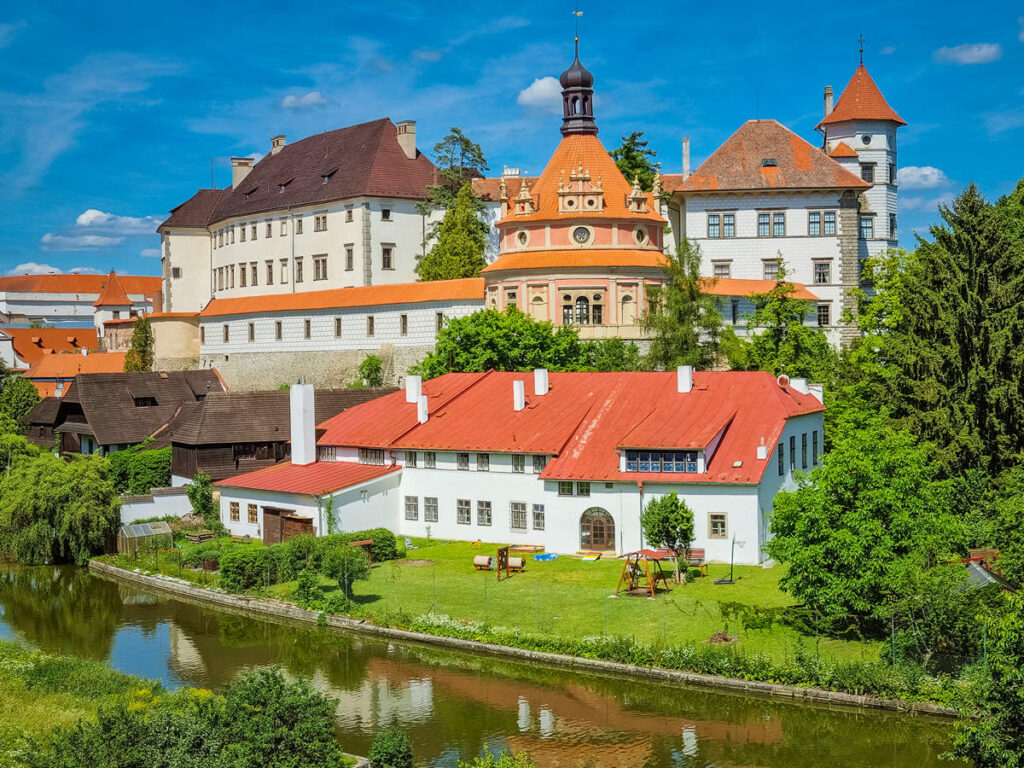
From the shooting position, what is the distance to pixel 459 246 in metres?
62.9

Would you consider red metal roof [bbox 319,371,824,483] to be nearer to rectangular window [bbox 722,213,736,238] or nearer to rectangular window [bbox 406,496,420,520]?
rectangular window [bbox 406,496,420,520]

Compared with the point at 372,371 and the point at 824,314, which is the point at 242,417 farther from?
the point at 824,314

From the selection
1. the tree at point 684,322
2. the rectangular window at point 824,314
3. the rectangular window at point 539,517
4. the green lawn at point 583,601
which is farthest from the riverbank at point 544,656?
the rectangular window at point 824,314

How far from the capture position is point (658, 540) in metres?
30.4

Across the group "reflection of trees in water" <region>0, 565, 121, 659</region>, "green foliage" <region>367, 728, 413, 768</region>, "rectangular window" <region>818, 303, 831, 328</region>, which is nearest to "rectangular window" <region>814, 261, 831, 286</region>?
"rectangular window" <region>818, 303, 831, 328</region>

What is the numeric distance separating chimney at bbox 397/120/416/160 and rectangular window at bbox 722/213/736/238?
2083cm

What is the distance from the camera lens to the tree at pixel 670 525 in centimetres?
3012

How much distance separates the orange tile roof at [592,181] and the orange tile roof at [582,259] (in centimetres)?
170

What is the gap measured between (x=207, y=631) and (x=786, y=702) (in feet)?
47.1

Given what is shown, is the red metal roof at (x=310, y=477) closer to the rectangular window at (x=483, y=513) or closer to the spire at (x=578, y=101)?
the rectangular window at (x=483, y=513)

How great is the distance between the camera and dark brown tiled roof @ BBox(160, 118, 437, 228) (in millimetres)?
70312

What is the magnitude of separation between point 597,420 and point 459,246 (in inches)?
1153

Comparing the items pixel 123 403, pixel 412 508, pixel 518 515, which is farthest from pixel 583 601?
pixel 123 403

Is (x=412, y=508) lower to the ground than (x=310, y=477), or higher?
lower
